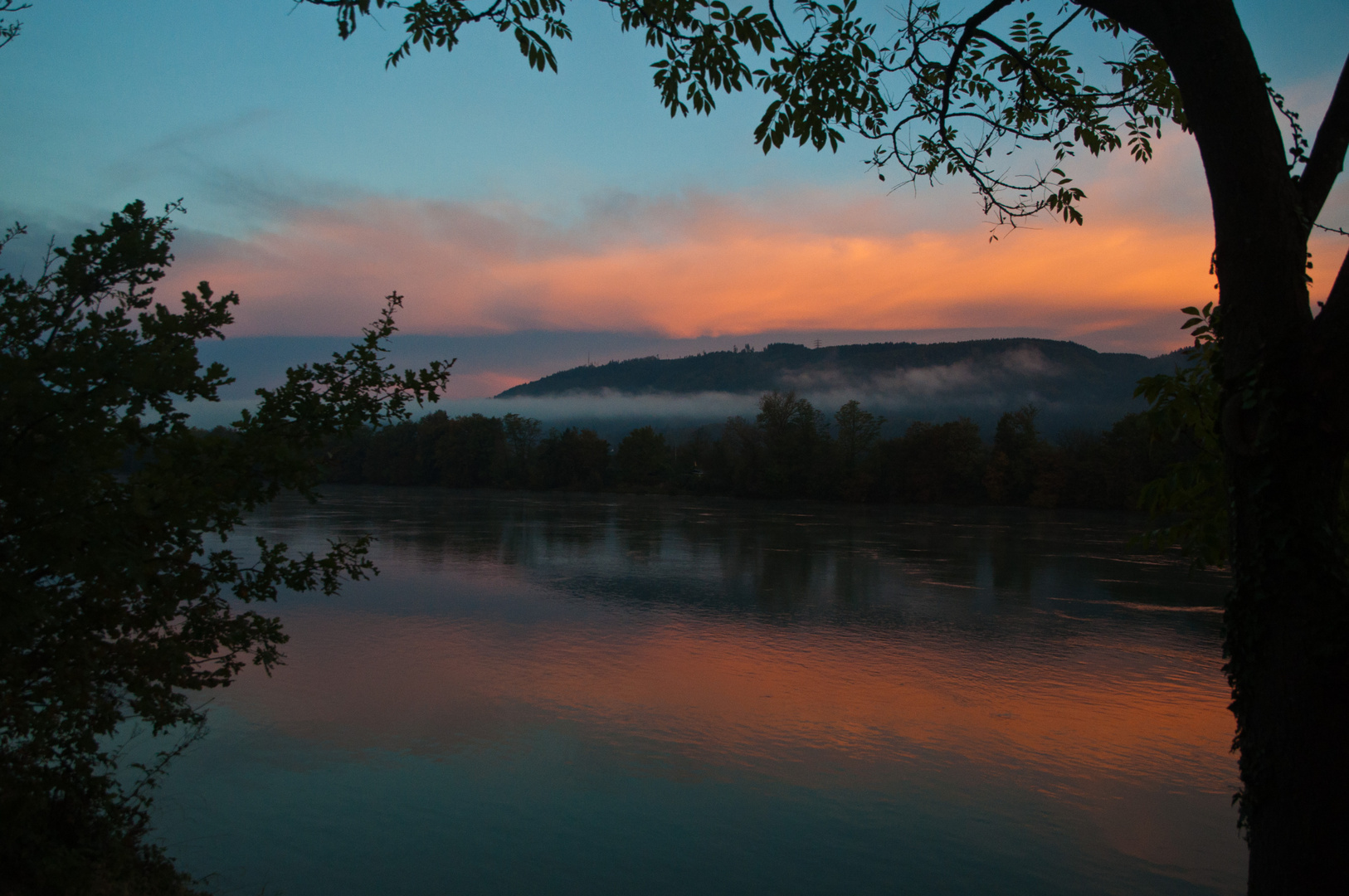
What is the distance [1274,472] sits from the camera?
2.93 metres

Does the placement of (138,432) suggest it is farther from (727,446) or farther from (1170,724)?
(727,446)

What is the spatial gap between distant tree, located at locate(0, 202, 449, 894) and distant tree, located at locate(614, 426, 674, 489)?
2812 inches

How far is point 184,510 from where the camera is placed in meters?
3.82

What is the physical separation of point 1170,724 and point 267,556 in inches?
383

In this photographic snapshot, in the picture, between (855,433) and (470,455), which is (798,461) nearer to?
(855,433)

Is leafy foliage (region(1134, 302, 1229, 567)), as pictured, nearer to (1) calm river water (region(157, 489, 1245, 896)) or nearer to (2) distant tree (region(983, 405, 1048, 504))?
(1) calm river water (region(157, 489, 1245, 896))

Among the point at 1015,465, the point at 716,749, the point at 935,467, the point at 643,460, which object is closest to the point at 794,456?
the point at 935,467

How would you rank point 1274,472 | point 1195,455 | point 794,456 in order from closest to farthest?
point 1274,472, point 1195,455, point 794,456

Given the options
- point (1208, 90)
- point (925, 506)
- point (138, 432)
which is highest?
point (1208, 90)

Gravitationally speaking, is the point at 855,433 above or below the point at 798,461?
above

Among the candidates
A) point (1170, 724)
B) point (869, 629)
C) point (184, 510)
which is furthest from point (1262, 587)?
point (869, 629)

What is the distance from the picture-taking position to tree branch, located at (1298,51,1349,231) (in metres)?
3.00

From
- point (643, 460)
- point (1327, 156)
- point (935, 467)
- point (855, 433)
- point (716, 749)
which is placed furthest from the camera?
point (643, 460)

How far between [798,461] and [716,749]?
2409 inches
